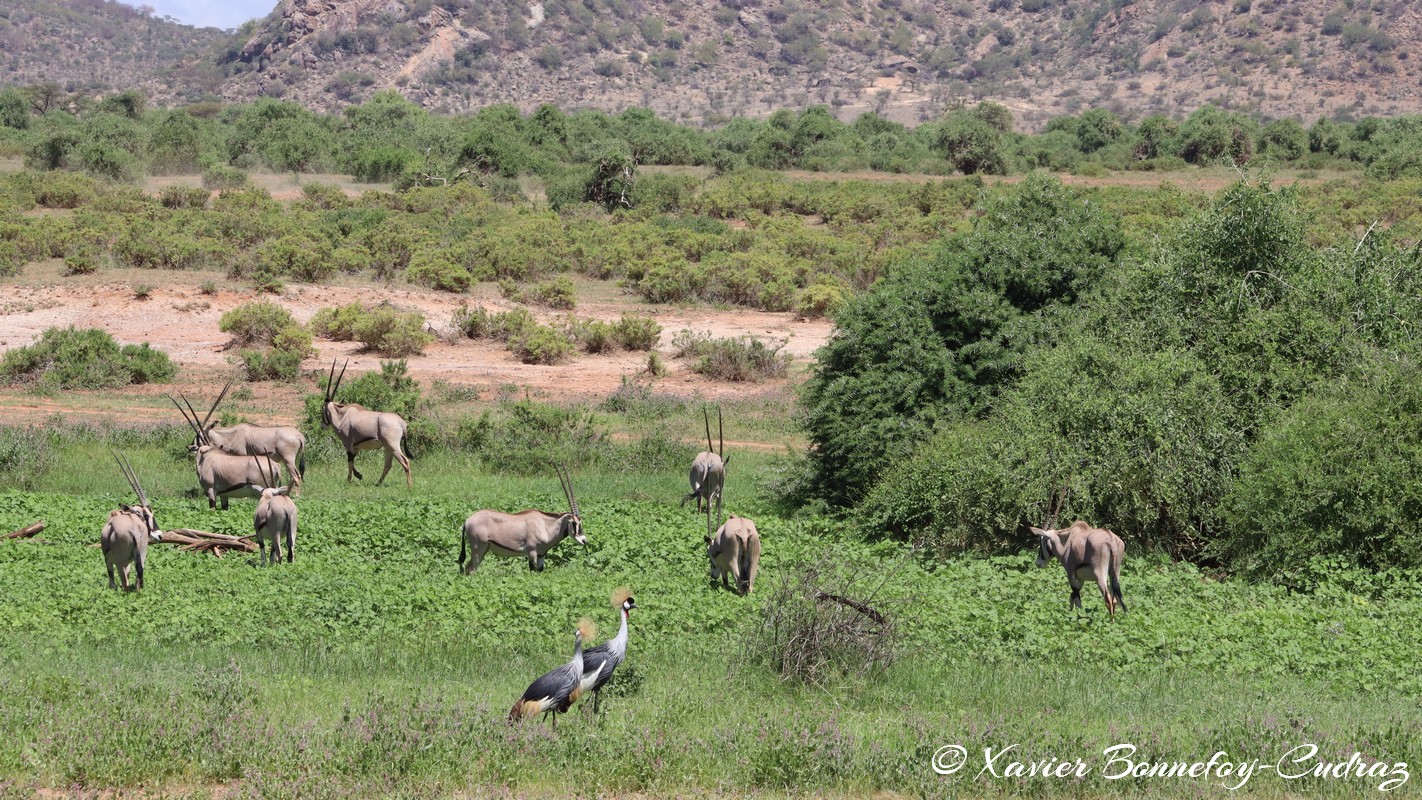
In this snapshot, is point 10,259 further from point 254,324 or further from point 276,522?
point 276,522

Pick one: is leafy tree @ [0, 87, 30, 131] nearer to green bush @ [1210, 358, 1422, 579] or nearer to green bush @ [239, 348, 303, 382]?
green bush @ [239, 348, 303, 382]

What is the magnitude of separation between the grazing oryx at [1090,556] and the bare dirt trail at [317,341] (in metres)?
15.9

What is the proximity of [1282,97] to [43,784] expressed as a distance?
122506mm

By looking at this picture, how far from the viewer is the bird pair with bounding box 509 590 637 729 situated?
26.8 ft

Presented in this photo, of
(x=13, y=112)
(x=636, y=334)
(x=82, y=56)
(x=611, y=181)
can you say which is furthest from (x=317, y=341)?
(x=82, y=56)

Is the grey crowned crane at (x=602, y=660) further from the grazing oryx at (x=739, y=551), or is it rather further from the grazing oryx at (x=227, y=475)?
the grazing oryx at (x=227, y=475)

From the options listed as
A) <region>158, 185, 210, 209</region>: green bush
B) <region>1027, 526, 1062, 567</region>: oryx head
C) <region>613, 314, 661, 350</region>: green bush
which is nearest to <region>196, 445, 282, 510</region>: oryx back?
<region>1027, 526, 1062, 567</region>: oryx head

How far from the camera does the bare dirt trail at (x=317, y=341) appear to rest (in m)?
26.7

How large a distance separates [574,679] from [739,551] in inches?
200

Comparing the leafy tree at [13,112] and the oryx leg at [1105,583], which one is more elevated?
the oryx leg at [1105,583]

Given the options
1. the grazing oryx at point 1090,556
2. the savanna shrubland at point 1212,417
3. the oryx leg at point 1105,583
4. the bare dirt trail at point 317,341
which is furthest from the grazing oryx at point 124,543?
the bare dirt trail at point 317,341

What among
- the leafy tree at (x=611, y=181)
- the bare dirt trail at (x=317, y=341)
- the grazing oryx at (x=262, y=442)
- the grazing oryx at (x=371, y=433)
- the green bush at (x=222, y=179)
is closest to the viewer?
the grazing oryx at (x=262, y=442)

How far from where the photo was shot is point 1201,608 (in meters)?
12.5

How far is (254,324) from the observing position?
2995 cm
